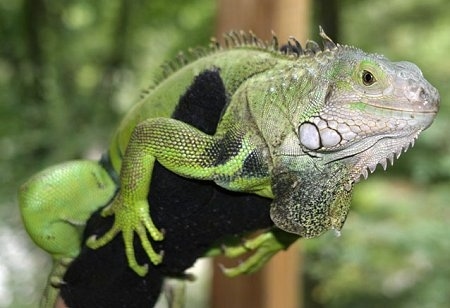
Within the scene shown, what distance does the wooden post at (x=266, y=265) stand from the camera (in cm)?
229

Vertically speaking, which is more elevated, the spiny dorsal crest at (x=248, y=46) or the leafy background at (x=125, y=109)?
the spiny dorsal crest at (x=248, y=46)

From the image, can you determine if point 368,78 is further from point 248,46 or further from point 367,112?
point 248,46

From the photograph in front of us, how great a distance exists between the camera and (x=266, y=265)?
2.36 metres

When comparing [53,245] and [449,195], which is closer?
[53,245]

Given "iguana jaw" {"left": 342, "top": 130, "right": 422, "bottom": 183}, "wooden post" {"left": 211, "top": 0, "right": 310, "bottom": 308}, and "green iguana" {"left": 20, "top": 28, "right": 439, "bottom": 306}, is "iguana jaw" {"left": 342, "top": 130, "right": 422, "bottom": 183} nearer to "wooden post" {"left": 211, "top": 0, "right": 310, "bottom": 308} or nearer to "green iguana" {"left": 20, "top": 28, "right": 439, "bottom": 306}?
"green iguana" {"left": 20, "top": 28, "right": 439, "bottom": 306}

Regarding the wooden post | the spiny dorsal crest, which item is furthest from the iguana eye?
the wooden post

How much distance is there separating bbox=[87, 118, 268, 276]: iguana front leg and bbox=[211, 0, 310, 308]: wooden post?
1099 mm

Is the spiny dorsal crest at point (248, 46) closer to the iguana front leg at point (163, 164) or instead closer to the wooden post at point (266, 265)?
the iguana front leg at point (163, 164)

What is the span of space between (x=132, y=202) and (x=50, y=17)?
218 centimetres

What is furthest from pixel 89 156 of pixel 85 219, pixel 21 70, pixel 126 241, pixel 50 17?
pixel 126 241

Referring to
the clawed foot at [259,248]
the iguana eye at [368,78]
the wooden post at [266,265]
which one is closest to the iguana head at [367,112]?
the iguana eye at [368,78]

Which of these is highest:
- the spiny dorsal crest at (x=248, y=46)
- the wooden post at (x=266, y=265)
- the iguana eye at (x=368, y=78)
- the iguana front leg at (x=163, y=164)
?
the iguana eye at (x=368, y=78)

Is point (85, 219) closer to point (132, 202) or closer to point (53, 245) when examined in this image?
point (53, 245)

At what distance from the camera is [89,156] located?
118 inches
